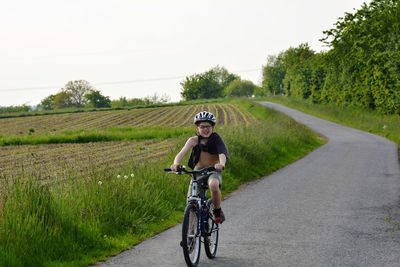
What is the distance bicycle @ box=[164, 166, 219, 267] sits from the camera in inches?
289

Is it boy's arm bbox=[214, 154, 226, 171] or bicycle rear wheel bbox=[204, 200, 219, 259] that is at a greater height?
boy's arm bbox=[214, 154, 226, 171]

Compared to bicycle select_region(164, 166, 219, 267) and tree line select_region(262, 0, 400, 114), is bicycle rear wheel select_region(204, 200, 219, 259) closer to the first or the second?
bicycle select_region(164, 166, 219, 267)

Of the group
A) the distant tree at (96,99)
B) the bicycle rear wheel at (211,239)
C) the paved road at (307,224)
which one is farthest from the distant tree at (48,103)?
the bicycle rear wheel at (211,239)

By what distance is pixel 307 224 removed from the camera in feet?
36.2

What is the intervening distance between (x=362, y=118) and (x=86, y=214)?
4008 cm

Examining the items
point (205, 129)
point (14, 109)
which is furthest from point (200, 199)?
point (14, 109)

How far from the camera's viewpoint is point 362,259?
8.25 m

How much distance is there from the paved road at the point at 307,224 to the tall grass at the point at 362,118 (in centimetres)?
1827

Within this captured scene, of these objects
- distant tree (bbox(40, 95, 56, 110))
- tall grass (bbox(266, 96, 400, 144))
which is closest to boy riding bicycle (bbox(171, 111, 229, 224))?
tall grass (bbox(266, 96, 400, 144))

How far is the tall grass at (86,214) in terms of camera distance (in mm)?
7515

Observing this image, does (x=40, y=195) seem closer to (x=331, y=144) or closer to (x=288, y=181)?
(x=288, y=181)

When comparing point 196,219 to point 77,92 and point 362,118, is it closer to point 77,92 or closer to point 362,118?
point 362,118

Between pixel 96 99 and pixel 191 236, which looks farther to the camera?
pixel 96 99

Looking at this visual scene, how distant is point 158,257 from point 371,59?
36625 mm
